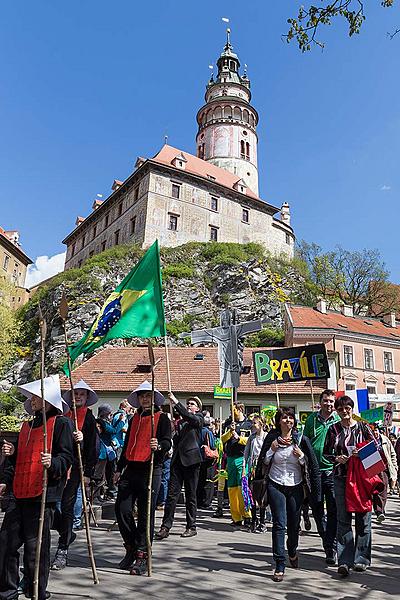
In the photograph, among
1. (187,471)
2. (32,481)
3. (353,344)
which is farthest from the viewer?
(353,344)

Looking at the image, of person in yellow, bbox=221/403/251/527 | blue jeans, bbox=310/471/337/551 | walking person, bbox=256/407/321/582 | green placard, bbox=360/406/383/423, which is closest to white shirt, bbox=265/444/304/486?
walking person, bbox=256/407/321/582

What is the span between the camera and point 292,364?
39.9 feet

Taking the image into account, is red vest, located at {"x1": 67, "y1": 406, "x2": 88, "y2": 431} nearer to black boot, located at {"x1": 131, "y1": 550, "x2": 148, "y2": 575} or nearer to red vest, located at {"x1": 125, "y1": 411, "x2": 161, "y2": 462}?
red vest, located at {"x1": 125, "y1": 411, "x2": 161, "y2": 462}

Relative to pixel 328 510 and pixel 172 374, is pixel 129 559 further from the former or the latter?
pixel 172 374

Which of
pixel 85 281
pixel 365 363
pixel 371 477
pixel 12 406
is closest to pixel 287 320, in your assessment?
pixel 365 363

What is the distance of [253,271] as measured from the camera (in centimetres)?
5275

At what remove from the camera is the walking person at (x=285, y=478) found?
18.1ft

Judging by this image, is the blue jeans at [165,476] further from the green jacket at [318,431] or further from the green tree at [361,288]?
the green tree at [361,288]

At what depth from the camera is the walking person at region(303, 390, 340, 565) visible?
6.25 metres

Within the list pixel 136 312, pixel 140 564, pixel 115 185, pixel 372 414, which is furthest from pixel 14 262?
pixel 140 564

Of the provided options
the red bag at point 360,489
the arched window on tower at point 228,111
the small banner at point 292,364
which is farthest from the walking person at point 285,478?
the arched window on tower at point 228,111

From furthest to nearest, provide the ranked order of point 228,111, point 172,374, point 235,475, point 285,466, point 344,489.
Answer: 1. point 228,111
2. point 172,374
3. point 235,475
4. point 285,466
5. point 344,489

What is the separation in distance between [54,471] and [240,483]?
5.29 metres

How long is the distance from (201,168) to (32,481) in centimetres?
6307
